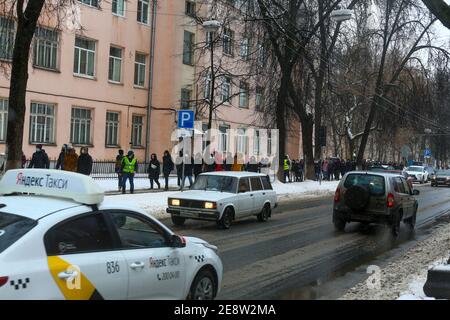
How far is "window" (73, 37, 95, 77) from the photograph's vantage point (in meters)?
31.0

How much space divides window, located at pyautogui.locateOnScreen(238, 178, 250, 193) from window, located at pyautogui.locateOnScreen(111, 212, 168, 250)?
9.29 metres

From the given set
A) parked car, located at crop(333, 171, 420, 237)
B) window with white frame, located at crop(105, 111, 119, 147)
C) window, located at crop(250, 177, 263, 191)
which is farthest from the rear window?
window with white frame, located at crop(105, 111, 119, 147)

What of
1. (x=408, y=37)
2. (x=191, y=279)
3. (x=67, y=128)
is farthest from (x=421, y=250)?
(x=408, y=37)

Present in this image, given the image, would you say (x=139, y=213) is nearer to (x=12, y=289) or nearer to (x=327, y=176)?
(x=12, y=289)

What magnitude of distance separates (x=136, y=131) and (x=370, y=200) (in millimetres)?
23109

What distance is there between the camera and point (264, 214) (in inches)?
651

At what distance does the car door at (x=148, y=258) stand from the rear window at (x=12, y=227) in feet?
2.82

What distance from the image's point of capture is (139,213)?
5.85m

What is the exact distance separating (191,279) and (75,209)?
1605 millimetres

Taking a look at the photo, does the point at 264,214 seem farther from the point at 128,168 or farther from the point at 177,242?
the point at 177,242

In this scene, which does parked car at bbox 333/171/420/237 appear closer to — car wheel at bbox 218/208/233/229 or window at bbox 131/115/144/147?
car wheel at bbox 218/208/233/229

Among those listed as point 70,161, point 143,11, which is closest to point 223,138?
point 143,11

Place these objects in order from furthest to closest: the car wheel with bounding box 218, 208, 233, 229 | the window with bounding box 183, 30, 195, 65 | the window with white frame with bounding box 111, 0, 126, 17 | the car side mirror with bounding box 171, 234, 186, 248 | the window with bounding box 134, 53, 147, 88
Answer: the window with bounding box 183, 30, 195, 65, the window with bounding box 134, 53, 147, 88, the window with white frame with bounding box 111, 0, 126, 17, the car wheel with bounding box 218, 208, 233, 229, the car side mirror with bounding box 171, 234, 186, 248

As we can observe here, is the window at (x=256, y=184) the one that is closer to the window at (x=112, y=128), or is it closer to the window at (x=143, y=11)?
the window at (x=112, y=128)
